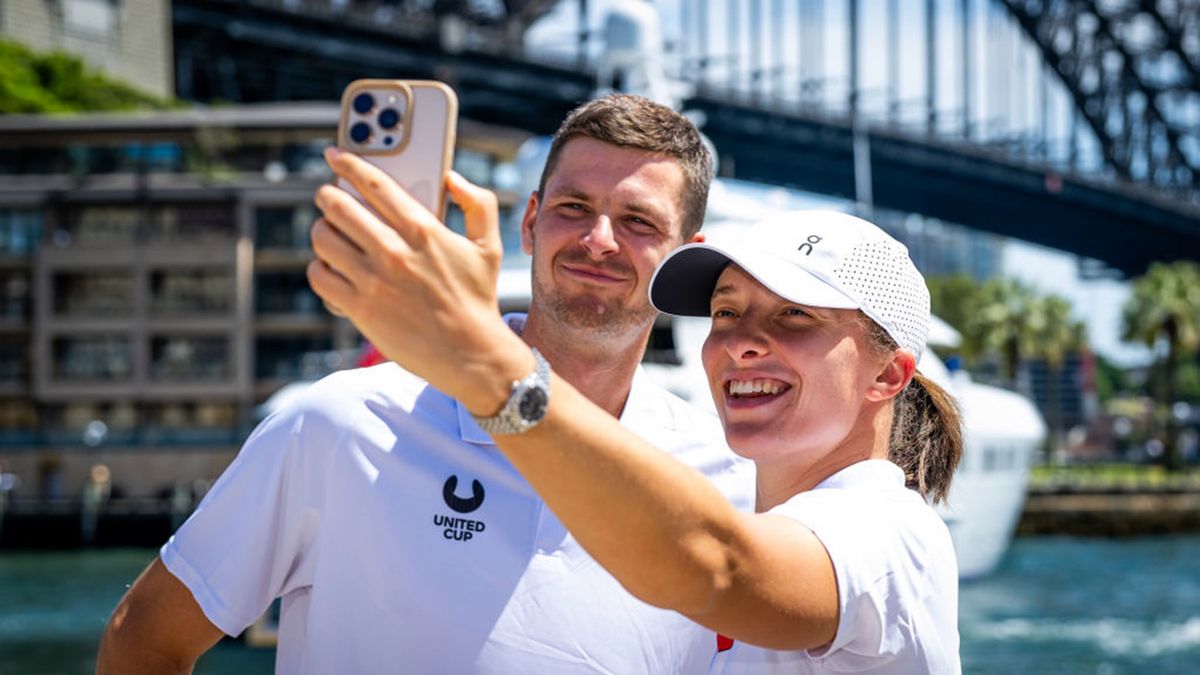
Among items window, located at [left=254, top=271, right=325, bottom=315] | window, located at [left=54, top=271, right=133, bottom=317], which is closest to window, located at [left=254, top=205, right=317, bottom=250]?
window, located at [left=254, top=271, right=325, bottom=315]

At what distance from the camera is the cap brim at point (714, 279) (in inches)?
88.7

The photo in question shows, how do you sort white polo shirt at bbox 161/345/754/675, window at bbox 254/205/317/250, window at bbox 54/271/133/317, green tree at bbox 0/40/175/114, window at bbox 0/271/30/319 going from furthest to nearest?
1. green tree at bbox 0/40/175/114
2. window at bbox 0/271/30/319
3. window at bbox 54/271/133/317
4. window at bbox 254/205/317/250
5. white polo shirt at bbox 161/345/754/675

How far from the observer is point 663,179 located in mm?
3045

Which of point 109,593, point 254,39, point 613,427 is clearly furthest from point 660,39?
point 254,39

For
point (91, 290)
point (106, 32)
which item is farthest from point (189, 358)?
point (106, 32)

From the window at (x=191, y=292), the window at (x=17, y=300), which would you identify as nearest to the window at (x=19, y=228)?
the window at (x=17, y=300)

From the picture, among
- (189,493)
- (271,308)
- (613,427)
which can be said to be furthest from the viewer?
(271,308)

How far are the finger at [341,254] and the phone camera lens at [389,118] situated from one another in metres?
0.28

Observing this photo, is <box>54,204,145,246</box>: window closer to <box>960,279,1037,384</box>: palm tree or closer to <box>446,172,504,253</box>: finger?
<box>960,279,1037,384</box>: palm tree

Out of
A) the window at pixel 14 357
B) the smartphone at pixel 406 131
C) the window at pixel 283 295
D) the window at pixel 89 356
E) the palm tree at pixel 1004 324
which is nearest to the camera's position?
the smartphone at pixel 406 131

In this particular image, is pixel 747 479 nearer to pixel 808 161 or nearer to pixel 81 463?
pixel 81 463

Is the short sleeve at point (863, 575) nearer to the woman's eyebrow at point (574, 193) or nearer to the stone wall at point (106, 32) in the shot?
the woman's eyebrow at point (574, 193)

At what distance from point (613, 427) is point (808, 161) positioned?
8439cm

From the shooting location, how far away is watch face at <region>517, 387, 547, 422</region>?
173 centimetres
